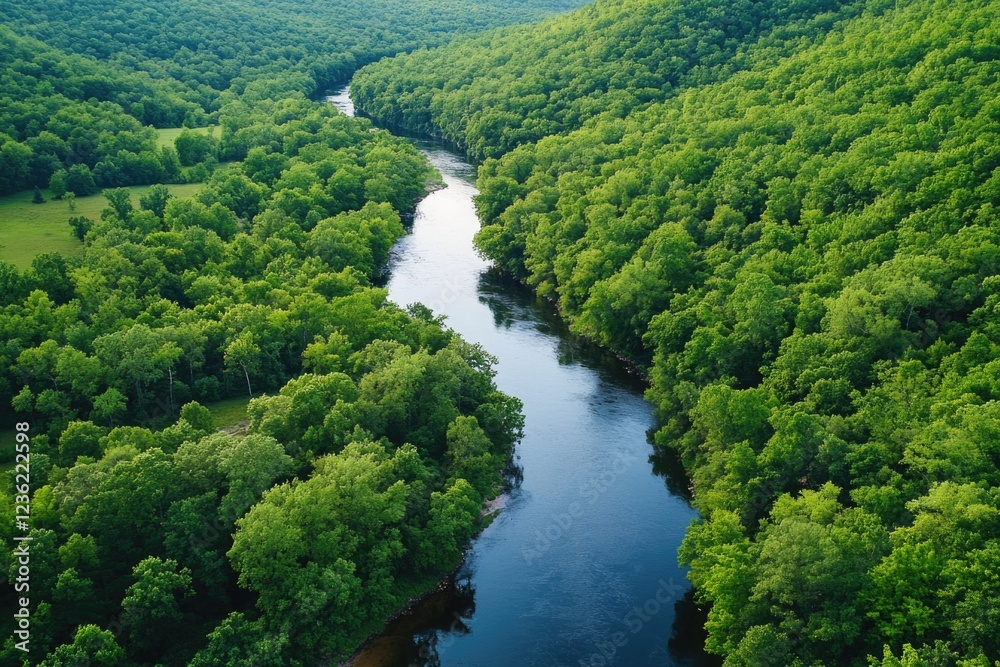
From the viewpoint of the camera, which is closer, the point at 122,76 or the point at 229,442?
the point at 229,442

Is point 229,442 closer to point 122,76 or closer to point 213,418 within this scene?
point 213,418

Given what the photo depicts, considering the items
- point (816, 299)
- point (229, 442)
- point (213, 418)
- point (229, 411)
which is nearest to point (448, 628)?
point (229, 442)

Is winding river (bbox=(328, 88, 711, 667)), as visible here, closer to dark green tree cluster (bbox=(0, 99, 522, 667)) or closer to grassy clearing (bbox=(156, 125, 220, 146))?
dark green tree cluster (bbox=(0, 99, 522, 667))

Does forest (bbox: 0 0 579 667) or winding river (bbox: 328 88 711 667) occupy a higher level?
forest (bbox: 0 0 579 667)

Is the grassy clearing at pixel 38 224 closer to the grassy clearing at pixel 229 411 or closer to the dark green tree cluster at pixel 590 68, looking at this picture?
the grassy clearing at pixel 229 411

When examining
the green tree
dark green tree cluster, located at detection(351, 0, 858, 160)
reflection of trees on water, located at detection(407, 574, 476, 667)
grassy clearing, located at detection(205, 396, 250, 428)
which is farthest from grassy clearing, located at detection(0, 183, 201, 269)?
dark green tree cluster, located at detection(351, 0, 858, 160)

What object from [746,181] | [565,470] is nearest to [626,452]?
[565,470]
